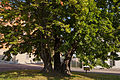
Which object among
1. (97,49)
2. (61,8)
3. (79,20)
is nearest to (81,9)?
Result: (79,20)

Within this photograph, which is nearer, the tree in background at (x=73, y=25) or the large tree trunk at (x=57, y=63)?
the tree in background at (x=73, y=25)

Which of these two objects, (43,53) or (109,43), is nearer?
(109,43)

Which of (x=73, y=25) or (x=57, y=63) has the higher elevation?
(x=73, y=25)

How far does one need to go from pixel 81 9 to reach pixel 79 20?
2.62 feet

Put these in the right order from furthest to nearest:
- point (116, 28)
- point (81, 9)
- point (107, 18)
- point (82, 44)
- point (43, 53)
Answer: point (43, 53) → point (116, 28) → point (107, 18) → point (82, 44) → point (81, 9)

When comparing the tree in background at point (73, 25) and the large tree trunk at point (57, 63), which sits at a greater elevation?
the tree in background at point (73, 25)

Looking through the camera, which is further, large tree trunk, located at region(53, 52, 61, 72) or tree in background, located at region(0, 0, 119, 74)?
→ large tree trunk, located at region(53, 52, 61, 72)

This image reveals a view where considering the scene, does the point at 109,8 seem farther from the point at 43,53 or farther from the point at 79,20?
the point at 43,53

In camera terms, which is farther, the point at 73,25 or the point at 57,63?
the point at 57,63

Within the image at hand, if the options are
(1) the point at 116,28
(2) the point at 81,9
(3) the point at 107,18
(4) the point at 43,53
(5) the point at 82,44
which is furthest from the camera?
(4) the point at 43,53

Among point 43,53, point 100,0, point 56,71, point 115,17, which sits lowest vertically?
point 56,71

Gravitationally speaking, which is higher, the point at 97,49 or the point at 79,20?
the point at 79,20

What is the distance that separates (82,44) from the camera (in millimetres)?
10758

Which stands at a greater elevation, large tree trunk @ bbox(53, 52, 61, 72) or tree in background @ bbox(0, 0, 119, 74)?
tree in background @ bbox(0, 0, 119, 74)
